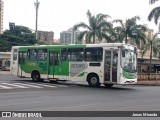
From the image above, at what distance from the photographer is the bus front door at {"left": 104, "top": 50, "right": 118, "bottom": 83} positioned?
950 inches

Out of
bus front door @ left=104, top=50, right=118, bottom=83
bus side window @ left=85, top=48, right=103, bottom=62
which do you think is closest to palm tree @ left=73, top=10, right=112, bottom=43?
bus side window @ left=85, top=48, right=103, bottom=62

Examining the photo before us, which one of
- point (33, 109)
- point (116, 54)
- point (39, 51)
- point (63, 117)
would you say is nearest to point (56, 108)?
point (33, 109)

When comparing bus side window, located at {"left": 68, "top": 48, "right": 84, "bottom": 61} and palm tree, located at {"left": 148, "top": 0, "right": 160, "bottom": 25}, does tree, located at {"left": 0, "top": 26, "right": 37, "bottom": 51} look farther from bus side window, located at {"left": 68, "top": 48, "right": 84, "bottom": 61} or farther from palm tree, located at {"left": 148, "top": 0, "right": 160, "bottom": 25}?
bus side window, located at {"left": 68, "top": 48, "right": 84, "bottom": 61}

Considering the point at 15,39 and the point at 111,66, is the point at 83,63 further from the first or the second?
the point at 15,39

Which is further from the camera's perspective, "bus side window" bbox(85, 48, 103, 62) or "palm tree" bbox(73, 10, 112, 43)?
"palm tree" bbox(73, 10, 112, 43)

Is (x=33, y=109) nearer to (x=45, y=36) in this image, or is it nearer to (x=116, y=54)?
(x=116, y=54)

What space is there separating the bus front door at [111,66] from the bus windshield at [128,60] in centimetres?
49

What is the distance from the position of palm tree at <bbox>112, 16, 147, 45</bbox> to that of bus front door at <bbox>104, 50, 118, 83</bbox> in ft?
93.1

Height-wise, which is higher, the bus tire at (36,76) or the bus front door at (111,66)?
the bus front door at (111,66)

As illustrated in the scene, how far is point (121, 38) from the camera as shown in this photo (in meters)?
53.2

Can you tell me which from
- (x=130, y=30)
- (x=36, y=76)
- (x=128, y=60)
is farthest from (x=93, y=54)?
(x=130, y=30)

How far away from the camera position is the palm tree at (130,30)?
5266cm

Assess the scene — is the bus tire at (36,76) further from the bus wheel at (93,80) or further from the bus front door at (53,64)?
the bus wheel at (93,80)

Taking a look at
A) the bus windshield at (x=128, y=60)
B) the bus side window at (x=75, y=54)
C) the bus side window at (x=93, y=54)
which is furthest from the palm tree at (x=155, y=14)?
the bus side window at (x=93, y=54)
